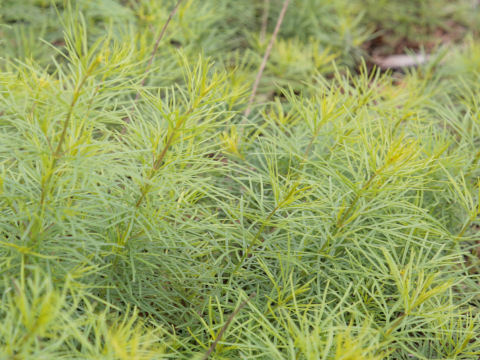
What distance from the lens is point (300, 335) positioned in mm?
702

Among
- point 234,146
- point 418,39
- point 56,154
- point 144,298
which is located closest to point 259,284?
point 144,298

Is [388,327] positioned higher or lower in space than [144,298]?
higher

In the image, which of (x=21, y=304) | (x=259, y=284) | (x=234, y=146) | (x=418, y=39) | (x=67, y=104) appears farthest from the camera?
(x=418, y=39)

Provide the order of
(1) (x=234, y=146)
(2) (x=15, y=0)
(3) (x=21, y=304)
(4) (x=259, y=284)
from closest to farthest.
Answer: (3) (x=21, y=304) < (4) (x=259, y=284) < (1) (x=234, y=146) < (2) (x=15, y=0)

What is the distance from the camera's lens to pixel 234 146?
1.19 m

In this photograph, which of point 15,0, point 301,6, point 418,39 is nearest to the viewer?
point 15,0

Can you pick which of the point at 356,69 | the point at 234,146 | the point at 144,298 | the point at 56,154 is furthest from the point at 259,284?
the point at 356,69

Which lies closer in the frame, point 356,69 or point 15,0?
point 15,0

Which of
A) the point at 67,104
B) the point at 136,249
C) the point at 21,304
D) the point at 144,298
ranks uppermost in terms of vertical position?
the point at 67,104

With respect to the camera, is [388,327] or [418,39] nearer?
[388,327]

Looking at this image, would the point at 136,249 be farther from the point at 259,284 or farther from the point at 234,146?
the point at 234,146

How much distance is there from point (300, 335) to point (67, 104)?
49 centimetres

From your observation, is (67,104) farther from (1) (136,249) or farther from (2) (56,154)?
(1) (136,249)

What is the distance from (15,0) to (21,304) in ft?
5.60
